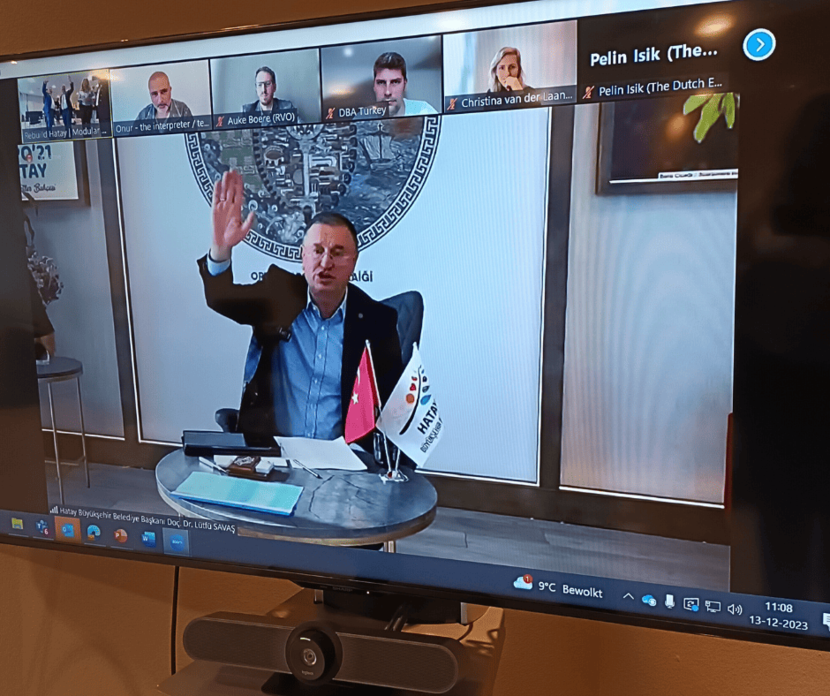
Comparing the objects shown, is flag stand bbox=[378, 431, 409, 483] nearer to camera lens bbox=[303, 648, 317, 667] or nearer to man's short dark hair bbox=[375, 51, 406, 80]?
camera lens bbox=[303, 648, 317, 667]

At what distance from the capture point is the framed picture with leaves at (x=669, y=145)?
0.61 m

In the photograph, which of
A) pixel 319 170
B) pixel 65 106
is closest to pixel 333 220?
pixel 319 170

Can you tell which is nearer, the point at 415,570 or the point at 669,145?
the point at 669,145

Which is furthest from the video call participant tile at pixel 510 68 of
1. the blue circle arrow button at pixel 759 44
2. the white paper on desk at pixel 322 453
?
the white paper on desk at pixel 322 453

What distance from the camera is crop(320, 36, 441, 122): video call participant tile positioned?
0.69 m

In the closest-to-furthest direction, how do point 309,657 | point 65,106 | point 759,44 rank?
point 759,44
point 309,657
point 65,106

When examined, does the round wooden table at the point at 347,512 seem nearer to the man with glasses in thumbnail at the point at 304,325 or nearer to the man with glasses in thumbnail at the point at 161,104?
the man with glasses in thumbnail at the point at 304,325

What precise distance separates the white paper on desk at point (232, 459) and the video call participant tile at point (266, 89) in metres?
0.38

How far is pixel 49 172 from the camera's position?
83 centimetres

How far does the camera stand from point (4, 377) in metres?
A: 0.88

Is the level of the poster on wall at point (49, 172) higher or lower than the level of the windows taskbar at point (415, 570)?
higher

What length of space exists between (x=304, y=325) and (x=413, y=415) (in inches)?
6.3

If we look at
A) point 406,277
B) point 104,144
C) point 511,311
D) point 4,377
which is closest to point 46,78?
point 104,144

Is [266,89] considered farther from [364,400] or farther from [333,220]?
[364,400]
